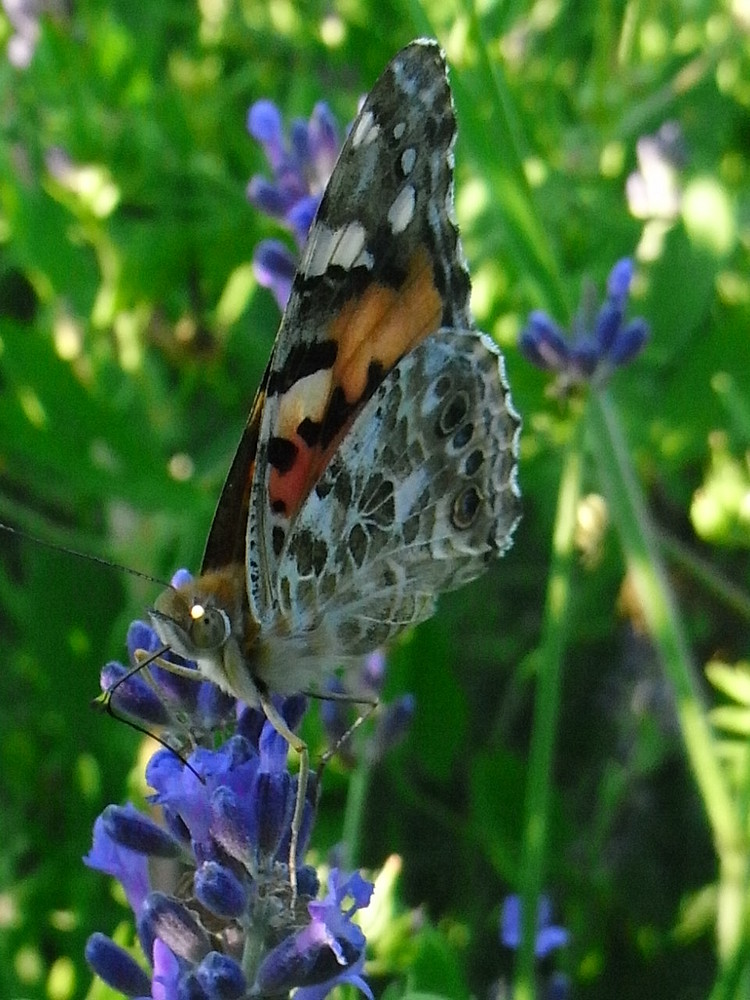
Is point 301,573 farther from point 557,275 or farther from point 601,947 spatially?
point 601,947

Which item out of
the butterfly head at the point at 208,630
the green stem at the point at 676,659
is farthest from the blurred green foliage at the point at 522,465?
the butterfly head at the point at 208,630

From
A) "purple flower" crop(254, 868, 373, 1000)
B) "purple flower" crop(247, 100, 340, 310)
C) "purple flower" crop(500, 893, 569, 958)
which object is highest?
"purple flower" crop(247, 100, 340, 310)

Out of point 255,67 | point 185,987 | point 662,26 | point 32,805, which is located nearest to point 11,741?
point 32,805

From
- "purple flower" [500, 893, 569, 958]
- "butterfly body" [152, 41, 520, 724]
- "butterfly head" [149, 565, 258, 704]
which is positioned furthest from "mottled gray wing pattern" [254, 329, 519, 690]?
"purple flower" [500, 893, 569, 958]

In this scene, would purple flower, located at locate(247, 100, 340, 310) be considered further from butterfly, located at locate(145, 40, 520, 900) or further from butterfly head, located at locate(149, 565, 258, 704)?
butterfly head, located at locate(149, 565, 258, 704)

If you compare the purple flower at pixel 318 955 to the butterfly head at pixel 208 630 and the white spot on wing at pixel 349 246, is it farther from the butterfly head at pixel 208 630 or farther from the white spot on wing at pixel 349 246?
the white spot on wing at pixel 349 246

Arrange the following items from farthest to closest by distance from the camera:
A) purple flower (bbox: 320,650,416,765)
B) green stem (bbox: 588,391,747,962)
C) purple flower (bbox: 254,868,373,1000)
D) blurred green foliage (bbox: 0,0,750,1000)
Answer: blurred green foliage (bbox: 0,0,750,1000) < purple flower (bbox: 320,650,416,765) < green stem (bbox: 588,391,747,962) < purple flower (bbox: 254,868,373,1000)

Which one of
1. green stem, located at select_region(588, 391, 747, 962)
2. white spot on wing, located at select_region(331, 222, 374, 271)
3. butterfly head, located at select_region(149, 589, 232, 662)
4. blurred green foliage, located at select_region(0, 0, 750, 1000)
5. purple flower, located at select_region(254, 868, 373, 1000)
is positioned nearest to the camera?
purple flower, located at select_region(254, 868, 373, 1000)
